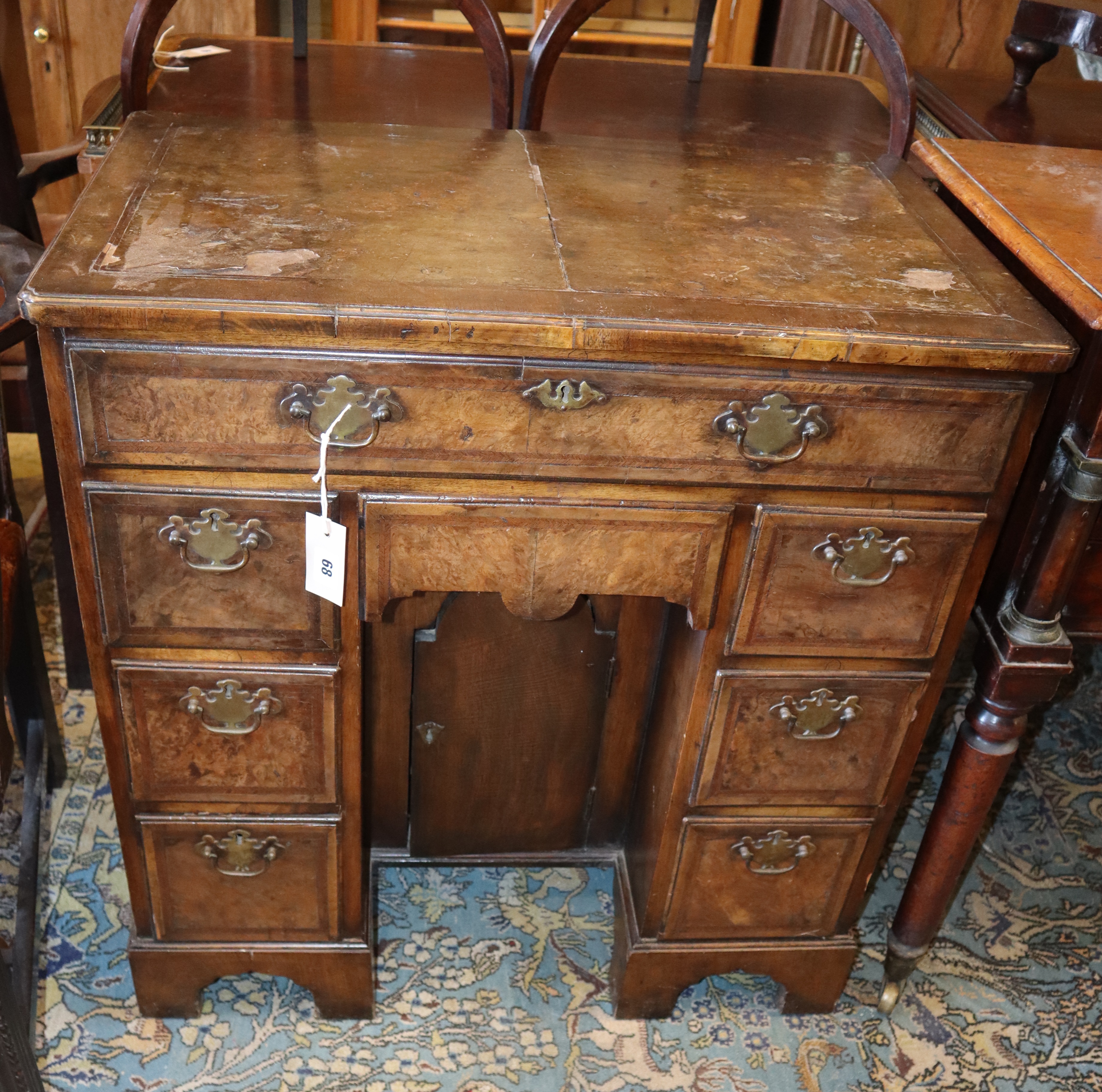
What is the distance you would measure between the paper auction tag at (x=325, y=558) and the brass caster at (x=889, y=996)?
101 centimetres

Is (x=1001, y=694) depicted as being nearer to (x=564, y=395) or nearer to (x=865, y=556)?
(x=865, y=556)

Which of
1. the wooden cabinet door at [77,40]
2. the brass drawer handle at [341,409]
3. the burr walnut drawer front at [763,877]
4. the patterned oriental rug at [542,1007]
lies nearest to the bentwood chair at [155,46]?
the brass drawer handle at [341,409]

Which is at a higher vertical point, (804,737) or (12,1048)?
(804,737)

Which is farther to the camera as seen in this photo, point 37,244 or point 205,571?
point 37,244

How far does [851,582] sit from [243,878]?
85 cm

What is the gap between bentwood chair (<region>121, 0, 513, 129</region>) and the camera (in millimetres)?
1548

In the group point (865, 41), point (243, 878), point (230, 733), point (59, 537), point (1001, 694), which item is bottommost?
point (243, 878)

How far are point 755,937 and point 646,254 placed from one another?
0.95 metres

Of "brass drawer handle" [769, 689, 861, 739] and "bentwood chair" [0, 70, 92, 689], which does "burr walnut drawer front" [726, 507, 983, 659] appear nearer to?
"brass drawer handle" [769, 689, 861, 739]

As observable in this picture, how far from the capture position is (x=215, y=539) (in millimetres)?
1214

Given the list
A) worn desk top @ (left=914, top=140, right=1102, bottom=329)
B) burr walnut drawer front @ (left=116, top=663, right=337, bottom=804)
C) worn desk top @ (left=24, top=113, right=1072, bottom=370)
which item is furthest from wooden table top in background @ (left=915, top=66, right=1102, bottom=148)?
burr walnut drawer front @ (left=116, top=663, right=337, bottom=804)

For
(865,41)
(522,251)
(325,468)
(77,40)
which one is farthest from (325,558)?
(77,40)

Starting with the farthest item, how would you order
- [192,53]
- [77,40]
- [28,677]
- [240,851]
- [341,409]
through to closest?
[77,40] → [192,53] → [28,677] → [240,851] → [341,409]

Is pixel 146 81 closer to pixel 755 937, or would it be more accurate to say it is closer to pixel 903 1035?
pixel 755 937
